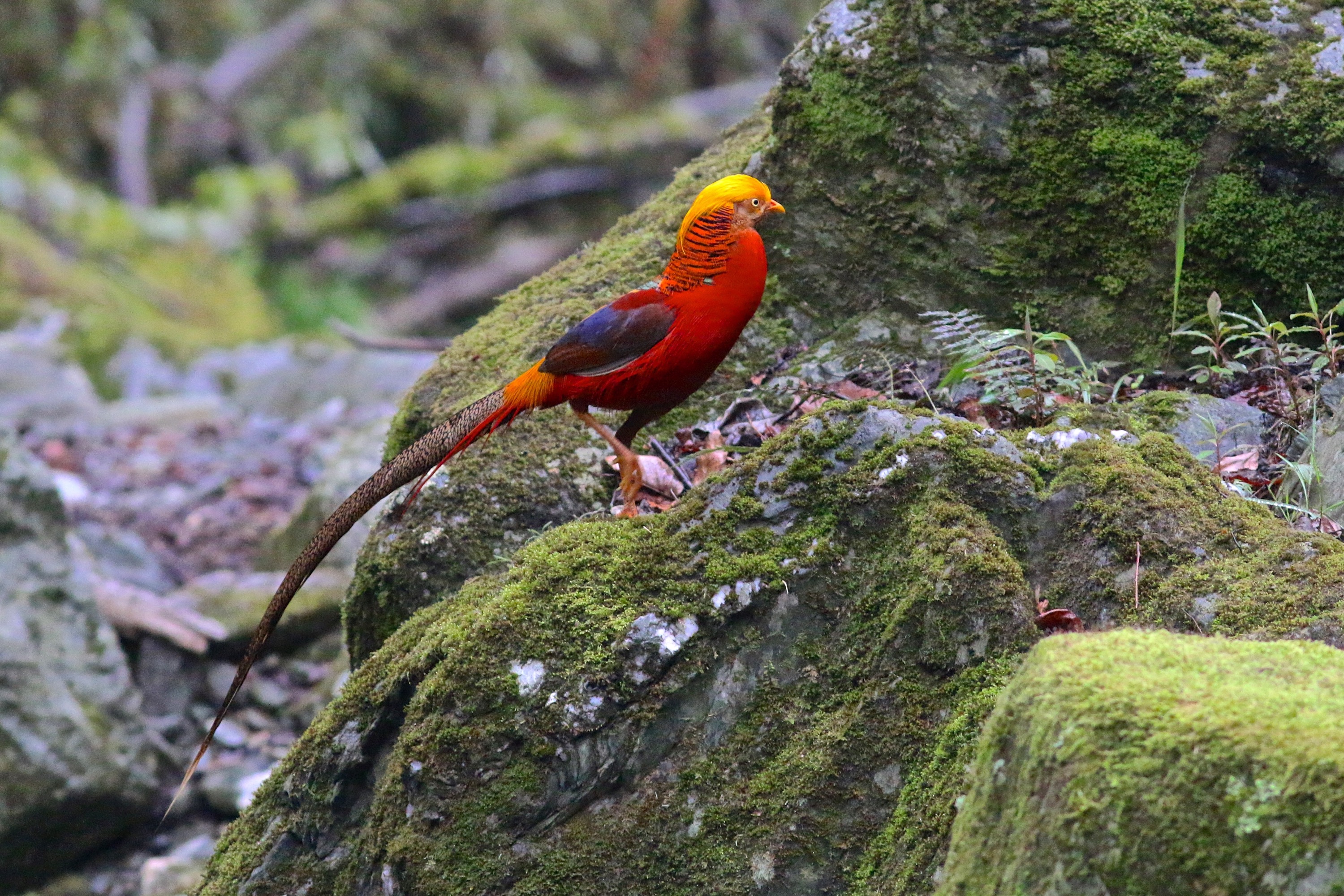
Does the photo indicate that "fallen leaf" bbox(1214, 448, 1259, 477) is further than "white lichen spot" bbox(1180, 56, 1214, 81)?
No

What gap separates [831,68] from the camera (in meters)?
4.44

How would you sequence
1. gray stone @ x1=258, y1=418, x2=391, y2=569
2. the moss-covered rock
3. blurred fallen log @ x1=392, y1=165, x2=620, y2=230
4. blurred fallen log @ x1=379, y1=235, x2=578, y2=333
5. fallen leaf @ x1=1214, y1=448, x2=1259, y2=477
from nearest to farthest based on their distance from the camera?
the moss-covered rock
fallen leaf @ x1=1214, y1=448, x2=1259, y2=477
gray stone @ x1=258, y1=418, x2=391, y2=569
blurred fallen log @ x1=379, y1=235, x2=578, y2=333
blurred fallen log @ x1=392, y1=165, x2=620, y2=230

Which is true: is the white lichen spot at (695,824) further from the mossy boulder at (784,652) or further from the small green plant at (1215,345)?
Answer: the small green plant at (1215,345)

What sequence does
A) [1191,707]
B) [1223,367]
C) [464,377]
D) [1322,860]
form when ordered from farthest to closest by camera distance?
[464,377] → [1223,367] → [1191,707] → [1322,860]

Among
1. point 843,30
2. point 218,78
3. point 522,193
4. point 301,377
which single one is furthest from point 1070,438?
point 218,78

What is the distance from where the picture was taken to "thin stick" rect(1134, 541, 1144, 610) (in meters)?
2.79

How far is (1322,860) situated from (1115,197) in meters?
2.95

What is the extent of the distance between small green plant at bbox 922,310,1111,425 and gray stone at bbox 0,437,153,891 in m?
4.09

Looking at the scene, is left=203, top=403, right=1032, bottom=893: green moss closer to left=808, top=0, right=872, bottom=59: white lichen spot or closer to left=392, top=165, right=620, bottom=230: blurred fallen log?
left=808, top=0, right=872, bottom=59: white lichen spot

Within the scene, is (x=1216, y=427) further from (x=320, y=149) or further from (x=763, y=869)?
(x=320, y=149)

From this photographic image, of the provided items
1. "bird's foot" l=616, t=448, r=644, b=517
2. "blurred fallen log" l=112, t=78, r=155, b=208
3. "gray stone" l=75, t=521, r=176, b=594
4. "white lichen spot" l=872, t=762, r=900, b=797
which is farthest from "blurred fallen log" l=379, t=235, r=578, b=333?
"white lichen spot" l=872, t=762, r=900, b=797

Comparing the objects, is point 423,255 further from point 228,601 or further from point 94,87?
point 228,601

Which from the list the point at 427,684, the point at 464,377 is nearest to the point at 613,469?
the point at 464,377

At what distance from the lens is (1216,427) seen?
3.62m
